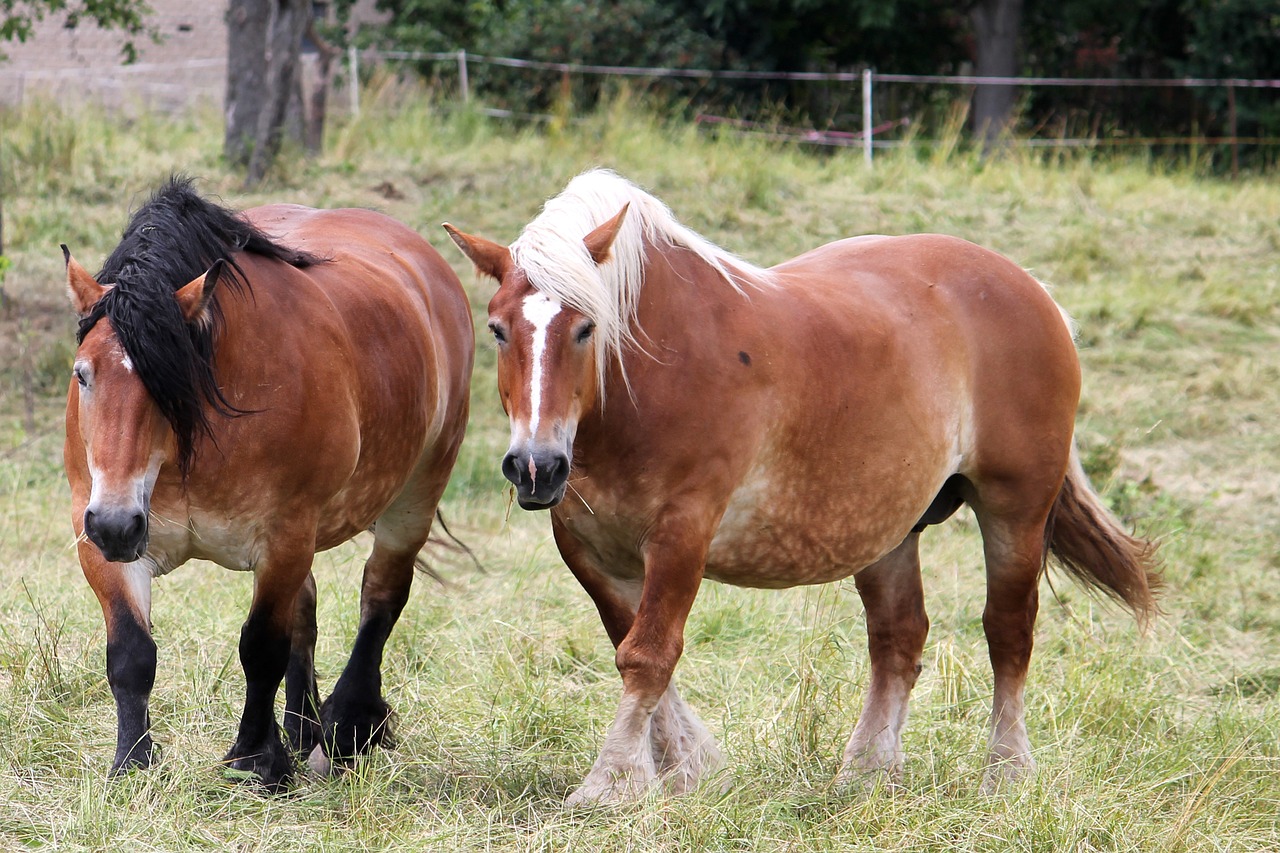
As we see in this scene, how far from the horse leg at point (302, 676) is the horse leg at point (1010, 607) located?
83.0 inches

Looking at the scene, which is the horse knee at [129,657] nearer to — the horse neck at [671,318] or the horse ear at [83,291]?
the horse ear at [83,291]

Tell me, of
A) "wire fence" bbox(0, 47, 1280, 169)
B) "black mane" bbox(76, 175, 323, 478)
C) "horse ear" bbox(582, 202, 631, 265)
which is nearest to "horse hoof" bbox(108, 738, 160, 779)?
"black mane" bbox(76, 175, 323, 478)

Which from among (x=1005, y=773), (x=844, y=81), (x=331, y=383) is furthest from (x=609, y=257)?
(x=844, y=81)

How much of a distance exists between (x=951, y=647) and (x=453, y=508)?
127 inches

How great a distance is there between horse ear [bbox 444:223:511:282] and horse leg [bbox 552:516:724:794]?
701mm

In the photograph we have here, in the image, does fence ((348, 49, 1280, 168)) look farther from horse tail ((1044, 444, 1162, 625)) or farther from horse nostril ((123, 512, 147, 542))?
horse nostril ((123, 512, 147, 542))

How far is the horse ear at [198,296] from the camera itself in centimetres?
326

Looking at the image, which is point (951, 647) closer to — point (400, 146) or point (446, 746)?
point (446, 746)

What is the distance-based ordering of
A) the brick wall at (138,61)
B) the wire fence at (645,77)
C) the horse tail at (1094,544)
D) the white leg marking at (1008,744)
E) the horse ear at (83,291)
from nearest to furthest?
the horse ear at (83,291) → the white leg marking at (1008,744) → the horse tail at (1094,544) → the wire fence at (645,77) → the brick wall at (138,61)

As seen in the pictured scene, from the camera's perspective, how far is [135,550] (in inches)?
121

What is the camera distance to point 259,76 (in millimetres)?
11570

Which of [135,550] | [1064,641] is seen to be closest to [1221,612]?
[1064,641]

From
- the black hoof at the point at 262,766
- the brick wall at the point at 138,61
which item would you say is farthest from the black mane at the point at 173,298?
the brick wall at the point at 138,61

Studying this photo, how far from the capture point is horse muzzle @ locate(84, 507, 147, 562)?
3.03 m
